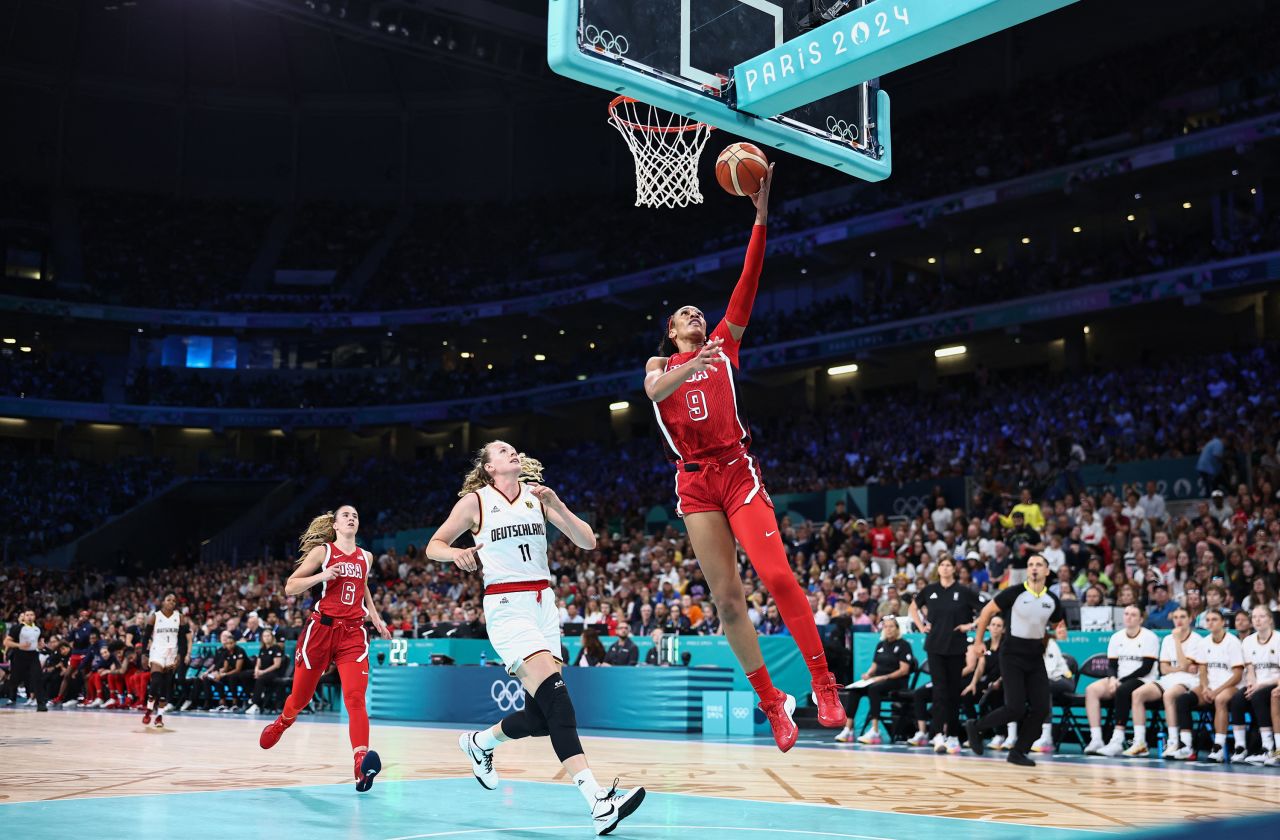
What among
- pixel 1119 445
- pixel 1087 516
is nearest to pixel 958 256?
pixel 1119 445

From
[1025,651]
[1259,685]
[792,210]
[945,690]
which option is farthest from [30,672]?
[792,210]

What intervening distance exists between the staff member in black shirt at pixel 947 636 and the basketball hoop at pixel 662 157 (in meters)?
5.87

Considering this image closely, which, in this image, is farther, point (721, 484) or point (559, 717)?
point (559, 717)

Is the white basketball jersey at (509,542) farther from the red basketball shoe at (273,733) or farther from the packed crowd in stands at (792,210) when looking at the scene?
the packed crowd in stands at (792,210)

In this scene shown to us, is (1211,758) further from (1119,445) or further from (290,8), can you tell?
(290,8)

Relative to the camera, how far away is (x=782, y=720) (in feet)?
21.6

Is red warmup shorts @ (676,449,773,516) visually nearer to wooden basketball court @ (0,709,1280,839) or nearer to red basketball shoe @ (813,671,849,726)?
red basketball shoe @ (813,671,849,726)

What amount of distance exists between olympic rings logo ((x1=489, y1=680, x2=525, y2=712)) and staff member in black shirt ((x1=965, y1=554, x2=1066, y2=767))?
27.0ft

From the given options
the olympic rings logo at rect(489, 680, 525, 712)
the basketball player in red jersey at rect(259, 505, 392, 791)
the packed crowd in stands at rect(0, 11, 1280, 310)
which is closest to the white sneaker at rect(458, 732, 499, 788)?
the basketball player in red jersey at rect(259, 505, 392, 791)

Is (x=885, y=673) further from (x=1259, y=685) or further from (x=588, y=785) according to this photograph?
(x=588, y=785)

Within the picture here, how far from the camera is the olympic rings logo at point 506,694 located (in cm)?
1862

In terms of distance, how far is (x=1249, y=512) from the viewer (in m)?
19.2

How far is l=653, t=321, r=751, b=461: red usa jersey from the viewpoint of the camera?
673cm

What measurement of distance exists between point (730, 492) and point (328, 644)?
16.2 feet
